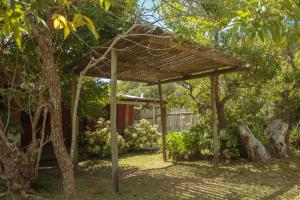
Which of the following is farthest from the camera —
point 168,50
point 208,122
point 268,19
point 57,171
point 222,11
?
point 208,122

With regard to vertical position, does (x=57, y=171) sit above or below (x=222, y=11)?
below

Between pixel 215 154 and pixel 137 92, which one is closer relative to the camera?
pixel 215 154

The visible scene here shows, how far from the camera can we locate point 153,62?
7.45 m

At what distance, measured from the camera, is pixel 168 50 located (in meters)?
6.42

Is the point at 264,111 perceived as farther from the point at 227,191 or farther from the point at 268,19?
the point at 268,19

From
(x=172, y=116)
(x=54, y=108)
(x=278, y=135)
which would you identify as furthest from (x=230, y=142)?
(x=172, y=116)

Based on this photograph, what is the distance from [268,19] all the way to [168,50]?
465 centimetres

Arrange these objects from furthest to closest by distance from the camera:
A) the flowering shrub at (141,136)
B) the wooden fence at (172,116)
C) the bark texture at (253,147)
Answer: the wooden fence at (172,116) < the flowering shrub at (141,136) < the bark texture at (253,147)

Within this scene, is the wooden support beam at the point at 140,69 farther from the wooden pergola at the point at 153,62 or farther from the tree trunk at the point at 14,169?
the tree trunk at the point at 14,169

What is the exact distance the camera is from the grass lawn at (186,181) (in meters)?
5.65

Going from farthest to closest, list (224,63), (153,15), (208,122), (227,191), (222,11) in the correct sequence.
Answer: (208,122), (224,63), (227,191), (153,15), (222,11)

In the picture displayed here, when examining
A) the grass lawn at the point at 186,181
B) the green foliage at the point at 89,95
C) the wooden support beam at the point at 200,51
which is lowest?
the grass lawn at the point at 186,181

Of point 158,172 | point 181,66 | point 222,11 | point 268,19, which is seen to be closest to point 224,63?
point 181,66

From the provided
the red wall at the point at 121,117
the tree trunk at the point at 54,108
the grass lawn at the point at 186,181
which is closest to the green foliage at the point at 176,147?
the grass lawn at the point at 186,181
